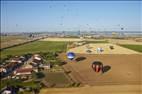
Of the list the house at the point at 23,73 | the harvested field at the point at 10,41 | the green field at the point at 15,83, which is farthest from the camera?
the harvested field at the point at 10,41

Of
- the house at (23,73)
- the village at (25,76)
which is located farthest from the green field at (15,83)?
the house at (23,73)

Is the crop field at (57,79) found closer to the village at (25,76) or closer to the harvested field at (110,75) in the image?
the village at (25,76)

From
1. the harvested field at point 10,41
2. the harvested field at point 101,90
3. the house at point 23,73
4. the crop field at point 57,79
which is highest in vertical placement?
the harvested field at point 10,41

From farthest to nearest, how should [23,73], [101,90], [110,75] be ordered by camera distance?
1. [23,73]
2. [110,75]
3. [101,90]

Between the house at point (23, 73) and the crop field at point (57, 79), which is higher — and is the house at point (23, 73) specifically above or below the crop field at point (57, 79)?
above

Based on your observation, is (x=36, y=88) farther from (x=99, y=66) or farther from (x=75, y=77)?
(x=99, y=66)

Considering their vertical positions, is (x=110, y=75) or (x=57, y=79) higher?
(x=110, y=75)

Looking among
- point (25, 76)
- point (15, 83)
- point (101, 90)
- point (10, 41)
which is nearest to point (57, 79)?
point (25, 76)

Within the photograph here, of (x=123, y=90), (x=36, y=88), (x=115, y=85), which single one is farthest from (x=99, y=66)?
(x=36, y=88)

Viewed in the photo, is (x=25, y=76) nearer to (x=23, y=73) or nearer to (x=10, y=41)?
(x=23, y=73)

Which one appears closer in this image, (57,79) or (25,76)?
(57,79)

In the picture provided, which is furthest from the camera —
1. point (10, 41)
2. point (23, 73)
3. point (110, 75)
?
point (10, 41)

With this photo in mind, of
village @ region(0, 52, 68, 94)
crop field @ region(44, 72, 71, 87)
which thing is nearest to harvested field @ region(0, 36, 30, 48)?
village @ region(0, 52, 68, 94)
